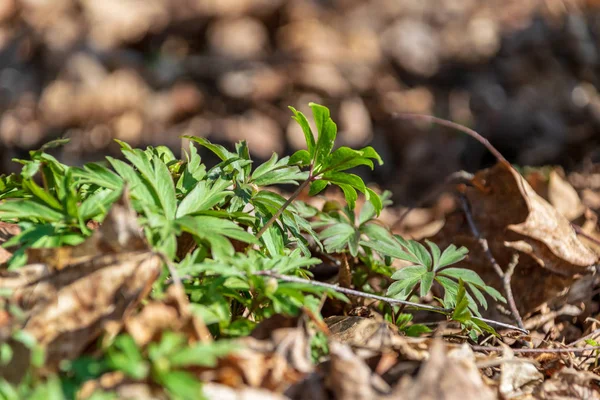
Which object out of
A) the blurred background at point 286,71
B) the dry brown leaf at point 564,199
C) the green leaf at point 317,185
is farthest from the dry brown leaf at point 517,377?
the blurred background at point 286,71

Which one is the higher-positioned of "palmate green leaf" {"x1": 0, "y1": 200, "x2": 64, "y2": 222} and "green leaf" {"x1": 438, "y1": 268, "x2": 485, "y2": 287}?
"palmate green leaf" {"x1": 0, "y1": 200, "x2": 64, "y2": 222}

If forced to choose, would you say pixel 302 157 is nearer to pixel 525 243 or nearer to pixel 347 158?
pixel 347 158

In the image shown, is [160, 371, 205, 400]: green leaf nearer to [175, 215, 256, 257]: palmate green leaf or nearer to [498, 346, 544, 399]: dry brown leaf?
[175, 215, 256, 257]: palmate green leaf

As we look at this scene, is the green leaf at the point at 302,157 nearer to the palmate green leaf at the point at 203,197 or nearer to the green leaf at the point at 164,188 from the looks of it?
the palmate green leaf at the point at 203,197

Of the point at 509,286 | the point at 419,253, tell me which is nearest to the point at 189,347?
the point at 419,253

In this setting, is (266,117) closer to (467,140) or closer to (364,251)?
(467,140)

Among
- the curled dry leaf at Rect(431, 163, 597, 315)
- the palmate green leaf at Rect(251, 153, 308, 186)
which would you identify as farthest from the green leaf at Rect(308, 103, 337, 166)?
A: the curled dry leaf at Rect(431, 163, 597, 315)

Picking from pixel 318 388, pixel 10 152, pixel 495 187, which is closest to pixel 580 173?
pixel 495 187
